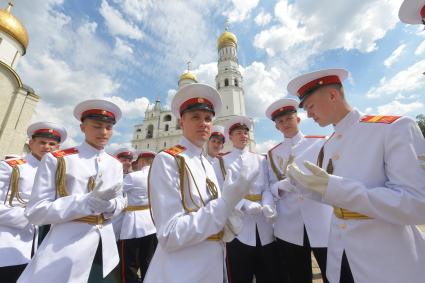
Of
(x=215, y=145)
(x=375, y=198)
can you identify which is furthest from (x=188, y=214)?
(x=215, y=145)

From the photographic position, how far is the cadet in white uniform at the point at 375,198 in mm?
1566

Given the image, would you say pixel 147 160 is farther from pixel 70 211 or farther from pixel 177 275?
pixel 177 275

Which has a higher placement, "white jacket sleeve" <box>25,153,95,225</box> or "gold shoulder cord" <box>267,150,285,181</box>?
"gold shoulder cord" <box>267,150,285,181</box>

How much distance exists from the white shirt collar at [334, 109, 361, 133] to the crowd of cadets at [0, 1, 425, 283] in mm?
11

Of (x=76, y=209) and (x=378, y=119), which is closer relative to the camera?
(x=378, y=119)

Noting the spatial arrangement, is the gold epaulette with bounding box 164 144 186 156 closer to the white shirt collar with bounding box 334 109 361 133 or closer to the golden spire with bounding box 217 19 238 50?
the white shirt collar with bounding box 334 109 361 133

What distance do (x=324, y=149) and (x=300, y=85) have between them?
2.74 feet

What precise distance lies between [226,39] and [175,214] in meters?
52.3

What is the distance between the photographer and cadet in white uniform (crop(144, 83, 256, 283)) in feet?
5.51

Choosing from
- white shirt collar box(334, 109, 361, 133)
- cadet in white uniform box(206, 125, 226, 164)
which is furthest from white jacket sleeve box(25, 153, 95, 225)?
cadet in white uniform box(206, 125, 226, 164)

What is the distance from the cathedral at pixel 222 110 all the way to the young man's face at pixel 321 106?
107 feet

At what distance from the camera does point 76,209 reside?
90.0 inches

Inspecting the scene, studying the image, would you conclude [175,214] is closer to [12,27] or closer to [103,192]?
[103,192]

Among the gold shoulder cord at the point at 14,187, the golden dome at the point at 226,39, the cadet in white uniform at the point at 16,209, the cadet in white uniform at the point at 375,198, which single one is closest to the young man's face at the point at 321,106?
the cadet in white uniform at the point at 375,198
